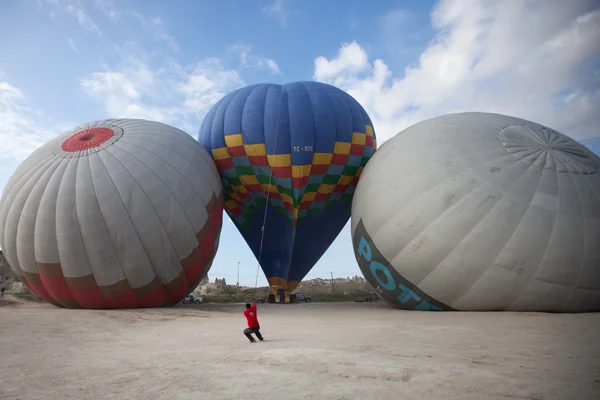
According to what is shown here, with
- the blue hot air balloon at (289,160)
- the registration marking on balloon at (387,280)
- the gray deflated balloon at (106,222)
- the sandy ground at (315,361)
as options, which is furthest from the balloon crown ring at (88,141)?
the registration marking on balloon at (387,280)

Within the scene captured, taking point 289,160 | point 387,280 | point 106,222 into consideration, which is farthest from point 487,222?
point 106,222

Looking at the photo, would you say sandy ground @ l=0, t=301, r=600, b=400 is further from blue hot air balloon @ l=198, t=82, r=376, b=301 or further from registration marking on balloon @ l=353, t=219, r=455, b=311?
blue hot air balloon @ l=198, t=82, r=376, b=301

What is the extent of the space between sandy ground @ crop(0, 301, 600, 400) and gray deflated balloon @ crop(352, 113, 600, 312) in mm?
911

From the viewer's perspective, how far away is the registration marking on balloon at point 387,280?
8.69m

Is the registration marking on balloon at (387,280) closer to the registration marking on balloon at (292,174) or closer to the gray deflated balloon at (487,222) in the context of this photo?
the gray deflated balloon at (487,222)

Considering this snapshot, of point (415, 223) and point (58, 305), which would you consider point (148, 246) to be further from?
point (415, 223)

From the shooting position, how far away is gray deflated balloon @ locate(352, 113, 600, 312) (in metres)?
7.63

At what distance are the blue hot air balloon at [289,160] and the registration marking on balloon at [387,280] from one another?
119 inches

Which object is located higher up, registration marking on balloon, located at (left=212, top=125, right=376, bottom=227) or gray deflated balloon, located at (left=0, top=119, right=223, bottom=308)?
registration marking on balloon, located at (left=212, top=125, right=376, bottom=227)

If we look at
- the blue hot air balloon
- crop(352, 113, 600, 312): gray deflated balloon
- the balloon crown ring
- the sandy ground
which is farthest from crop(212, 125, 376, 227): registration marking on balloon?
the sandy ground

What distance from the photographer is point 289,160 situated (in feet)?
40.2

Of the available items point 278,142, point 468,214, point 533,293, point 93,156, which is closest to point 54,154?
point 93,156

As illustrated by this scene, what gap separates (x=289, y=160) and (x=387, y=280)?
4957 mm

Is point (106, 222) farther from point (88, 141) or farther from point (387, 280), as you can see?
point (387, 280)
